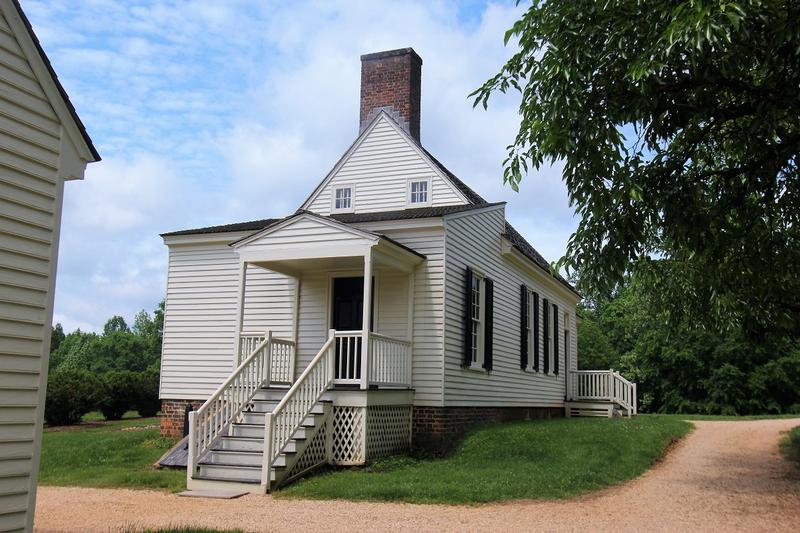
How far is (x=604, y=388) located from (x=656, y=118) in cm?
1635

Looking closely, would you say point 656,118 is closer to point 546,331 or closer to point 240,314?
point 240,314

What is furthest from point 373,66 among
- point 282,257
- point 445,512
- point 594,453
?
point 445,512

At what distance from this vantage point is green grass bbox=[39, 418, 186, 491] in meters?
11.4

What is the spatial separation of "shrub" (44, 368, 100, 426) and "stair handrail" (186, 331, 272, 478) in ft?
35.2

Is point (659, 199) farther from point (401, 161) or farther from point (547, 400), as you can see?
point (547, 400)

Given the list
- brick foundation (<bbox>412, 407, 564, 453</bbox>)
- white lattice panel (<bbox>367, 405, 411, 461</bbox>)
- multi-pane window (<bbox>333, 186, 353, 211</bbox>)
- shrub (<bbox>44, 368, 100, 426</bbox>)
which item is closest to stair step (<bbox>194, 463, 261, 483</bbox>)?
white lattice panel (<bbox>367, 405, 411, 461</bbox>)

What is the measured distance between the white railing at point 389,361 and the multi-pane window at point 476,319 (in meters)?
2.29

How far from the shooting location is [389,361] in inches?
525

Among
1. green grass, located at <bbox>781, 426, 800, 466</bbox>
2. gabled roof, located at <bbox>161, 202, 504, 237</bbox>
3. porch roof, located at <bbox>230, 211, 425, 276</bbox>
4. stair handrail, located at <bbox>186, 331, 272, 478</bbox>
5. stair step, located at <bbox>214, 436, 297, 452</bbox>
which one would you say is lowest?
green grass, located at <bbox>781, 426, 800, 466</bbox>

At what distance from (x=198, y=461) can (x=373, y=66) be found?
11.2 metres

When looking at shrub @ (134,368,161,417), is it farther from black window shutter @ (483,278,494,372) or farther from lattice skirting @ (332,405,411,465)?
lattice skirting @ (332,405,411,465)

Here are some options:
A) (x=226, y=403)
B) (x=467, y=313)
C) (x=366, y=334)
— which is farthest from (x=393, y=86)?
(x=226, y=403)

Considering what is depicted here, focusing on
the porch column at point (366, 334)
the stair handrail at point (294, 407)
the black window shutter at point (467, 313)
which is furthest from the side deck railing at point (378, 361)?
the black window shutter at point (467, 313)

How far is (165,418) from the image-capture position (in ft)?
53.3
